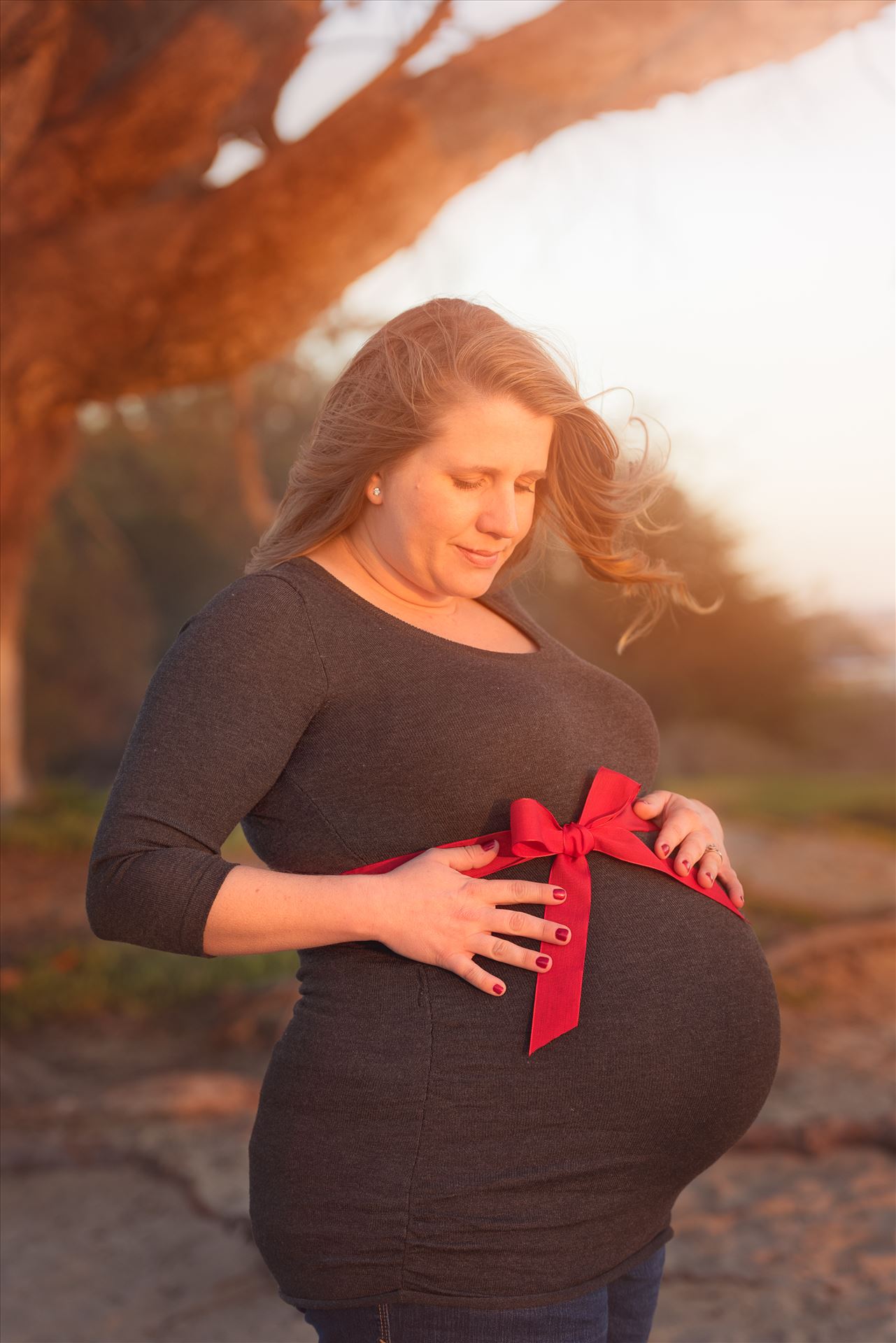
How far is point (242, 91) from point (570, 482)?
2340 millimetres

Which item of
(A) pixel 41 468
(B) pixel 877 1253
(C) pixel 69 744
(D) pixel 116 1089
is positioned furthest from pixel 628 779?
(C) pixel 69 744

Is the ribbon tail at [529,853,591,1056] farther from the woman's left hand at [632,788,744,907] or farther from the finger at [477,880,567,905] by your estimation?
the woman's left hand at [632,788,744,907]

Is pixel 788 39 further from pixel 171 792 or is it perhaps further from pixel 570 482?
pixel 171 792

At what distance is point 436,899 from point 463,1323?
18.6 inches

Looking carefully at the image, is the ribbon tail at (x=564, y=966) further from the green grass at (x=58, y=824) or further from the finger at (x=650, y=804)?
the green grass at (x=58, y=824)

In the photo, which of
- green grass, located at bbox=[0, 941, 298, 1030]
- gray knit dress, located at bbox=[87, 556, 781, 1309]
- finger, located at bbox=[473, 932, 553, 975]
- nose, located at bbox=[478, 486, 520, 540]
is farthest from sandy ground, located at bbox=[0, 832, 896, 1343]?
nose, located at bbox=[478, 486, 520, 540]

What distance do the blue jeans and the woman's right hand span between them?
361 millimetres

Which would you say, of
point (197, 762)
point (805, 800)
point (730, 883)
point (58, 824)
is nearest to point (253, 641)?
point (197, 762)

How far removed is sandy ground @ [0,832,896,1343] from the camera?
7.68ft

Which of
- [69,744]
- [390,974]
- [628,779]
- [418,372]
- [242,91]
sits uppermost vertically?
[242,91]

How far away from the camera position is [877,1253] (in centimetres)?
253

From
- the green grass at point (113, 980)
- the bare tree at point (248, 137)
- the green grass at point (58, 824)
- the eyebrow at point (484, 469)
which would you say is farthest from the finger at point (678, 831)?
the green grass at point (58, 824)

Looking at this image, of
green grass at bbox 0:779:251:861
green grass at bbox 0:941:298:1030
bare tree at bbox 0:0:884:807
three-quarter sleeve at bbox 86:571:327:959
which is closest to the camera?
three-quarter sleeve at bbox 86:571:327:959

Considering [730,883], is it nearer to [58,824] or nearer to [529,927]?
[529,927]
